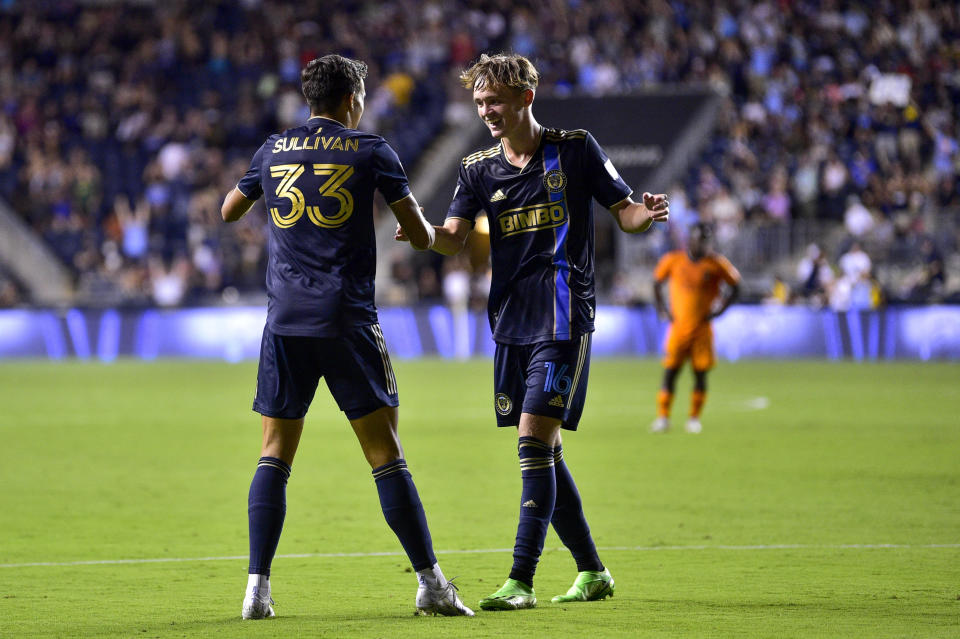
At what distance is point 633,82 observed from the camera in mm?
36000

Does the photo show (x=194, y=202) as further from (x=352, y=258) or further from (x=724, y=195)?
(x=352, y=258)

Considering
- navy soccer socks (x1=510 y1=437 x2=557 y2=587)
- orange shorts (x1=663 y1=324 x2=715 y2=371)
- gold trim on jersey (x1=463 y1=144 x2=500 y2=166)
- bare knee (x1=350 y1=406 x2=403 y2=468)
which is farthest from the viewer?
orange shorts (x1=663 y1=324 x2=715 y2=371)

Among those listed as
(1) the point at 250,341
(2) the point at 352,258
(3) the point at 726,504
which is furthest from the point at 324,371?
(1) the point at 250,341

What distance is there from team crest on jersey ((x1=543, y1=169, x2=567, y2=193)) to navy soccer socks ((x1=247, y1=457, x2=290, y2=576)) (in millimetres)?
1731

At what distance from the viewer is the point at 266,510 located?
6.38 metres

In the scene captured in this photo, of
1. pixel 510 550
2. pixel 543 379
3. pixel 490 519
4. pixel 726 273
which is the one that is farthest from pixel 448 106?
Answer: pixel 543 379

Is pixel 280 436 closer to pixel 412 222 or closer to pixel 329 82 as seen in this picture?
pixel 412 222

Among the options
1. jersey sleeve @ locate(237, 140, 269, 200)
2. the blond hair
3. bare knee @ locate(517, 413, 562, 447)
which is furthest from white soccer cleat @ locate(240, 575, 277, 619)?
the blond hair

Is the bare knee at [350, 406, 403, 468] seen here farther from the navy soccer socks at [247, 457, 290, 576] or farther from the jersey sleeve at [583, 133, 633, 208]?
the jersey sleeve at [583, 133, 633, 208]

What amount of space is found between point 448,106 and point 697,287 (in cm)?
2182

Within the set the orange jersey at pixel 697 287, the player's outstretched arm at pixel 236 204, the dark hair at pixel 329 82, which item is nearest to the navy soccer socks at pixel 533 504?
the player's outstretched arm at pixel 236 204

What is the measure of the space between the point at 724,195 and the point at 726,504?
21.5 m

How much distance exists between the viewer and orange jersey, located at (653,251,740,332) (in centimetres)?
1639

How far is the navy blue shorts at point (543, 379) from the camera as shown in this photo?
6.64 meters
